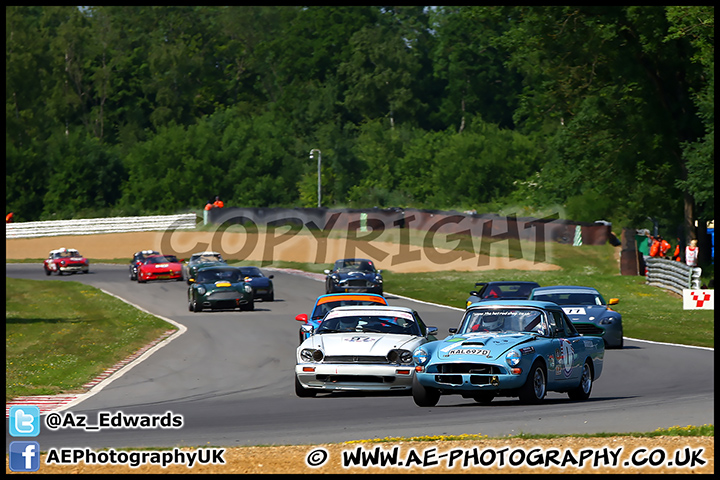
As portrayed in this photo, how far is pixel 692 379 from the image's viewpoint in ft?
57.7

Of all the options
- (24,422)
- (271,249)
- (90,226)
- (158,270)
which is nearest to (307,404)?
(24,422)

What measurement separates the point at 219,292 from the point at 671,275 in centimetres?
1669

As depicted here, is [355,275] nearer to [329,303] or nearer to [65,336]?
[65,336]

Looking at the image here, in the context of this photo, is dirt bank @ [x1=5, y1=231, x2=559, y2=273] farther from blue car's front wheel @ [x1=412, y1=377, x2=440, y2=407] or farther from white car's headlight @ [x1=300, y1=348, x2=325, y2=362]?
blue car's front wheel @ [x1=412, y1=377, x2=440, y2=407]

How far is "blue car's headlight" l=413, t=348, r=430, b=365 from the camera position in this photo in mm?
14016

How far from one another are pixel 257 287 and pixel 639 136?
19227mm

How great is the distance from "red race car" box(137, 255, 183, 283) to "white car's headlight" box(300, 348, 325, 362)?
31.1 m

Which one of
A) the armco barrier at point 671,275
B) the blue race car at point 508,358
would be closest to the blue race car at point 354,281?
the armco barrier at point 671,275

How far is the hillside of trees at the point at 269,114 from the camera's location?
92.8 meters

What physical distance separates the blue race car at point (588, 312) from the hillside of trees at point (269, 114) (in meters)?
33.7

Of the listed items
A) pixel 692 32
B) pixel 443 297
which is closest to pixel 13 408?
pixel 443 297

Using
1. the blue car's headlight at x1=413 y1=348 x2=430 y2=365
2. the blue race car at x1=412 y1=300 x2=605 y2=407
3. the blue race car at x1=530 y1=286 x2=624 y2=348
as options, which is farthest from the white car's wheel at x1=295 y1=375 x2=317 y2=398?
the blue race car at x1=530 y1=286 x2=624 y2=348

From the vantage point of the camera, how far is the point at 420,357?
14.1 meters

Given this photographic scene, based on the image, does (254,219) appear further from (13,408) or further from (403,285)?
(13,408)
